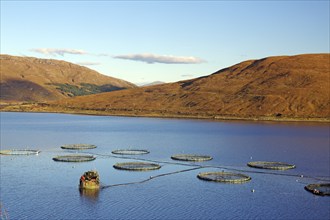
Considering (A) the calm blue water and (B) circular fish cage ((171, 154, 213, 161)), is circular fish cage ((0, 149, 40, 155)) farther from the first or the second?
(B) circular fish cage ((171, 154, 213, 161))

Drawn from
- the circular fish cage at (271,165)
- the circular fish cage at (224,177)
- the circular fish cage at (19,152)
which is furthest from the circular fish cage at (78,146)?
the circular fish cage at (224,177)

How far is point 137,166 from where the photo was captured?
7831cm

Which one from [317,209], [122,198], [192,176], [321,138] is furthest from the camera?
[321,138]

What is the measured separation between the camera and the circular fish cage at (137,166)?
7594 cm

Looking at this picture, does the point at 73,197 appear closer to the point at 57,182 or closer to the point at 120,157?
the point at 57,182

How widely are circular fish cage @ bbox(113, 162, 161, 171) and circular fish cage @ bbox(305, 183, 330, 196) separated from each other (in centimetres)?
2493

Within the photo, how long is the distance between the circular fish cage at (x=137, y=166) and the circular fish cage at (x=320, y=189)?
24.9 metres

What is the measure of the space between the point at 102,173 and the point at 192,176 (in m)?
13.8

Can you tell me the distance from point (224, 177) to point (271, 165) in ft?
50.1

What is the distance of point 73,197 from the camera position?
189 feet

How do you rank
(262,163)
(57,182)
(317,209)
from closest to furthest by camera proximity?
1. (317,209)
2. (57,182)
3. (262,163)

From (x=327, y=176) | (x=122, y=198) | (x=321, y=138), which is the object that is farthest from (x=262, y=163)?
(x=321, y=138)

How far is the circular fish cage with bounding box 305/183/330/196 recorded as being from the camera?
198ft

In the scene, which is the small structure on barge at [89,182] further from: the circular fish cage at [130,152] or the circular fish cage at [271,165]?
the circular fish cage at [130,152]
